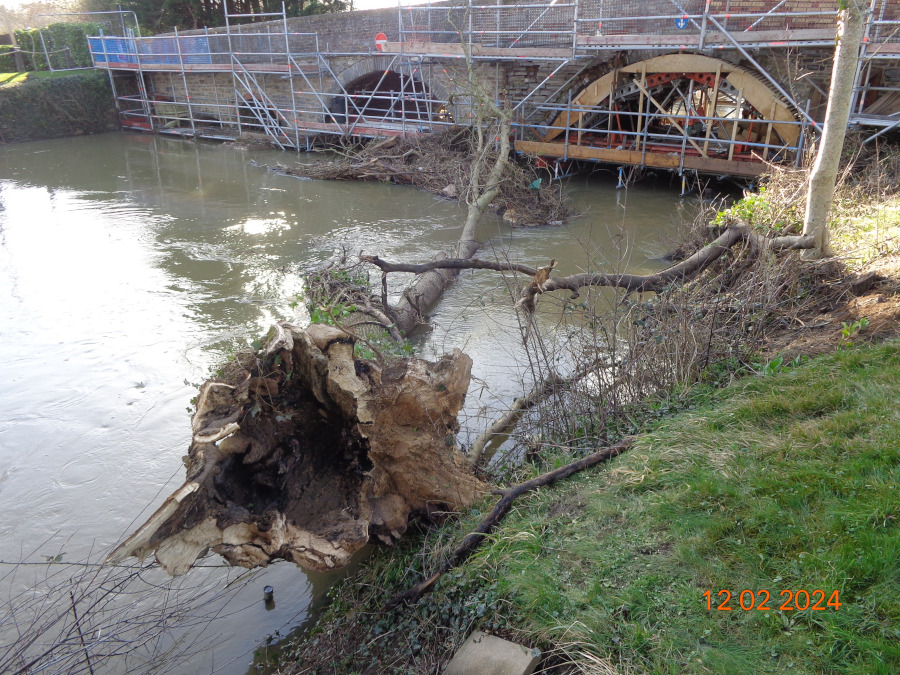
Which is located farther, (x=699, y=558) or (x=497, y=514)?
(x=497, y=514)

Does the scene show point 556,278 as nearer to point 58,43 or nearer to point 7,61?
point 58,43

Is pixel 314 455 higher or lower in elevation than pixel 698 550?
lower

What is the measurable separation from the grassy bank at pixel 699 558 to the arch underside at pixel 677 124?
8.00 metres

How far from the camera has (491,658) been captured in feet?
9.22

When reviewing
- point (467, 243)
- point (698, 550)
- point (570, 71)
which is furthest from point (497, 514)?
point (570, 71)

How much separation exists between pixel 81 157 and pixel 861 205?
1993 cm

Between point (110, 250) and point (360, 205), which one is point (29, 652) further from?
point (360, 205)

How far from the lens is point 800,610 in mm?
2529

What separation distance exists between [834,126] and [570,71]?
900 centimetres

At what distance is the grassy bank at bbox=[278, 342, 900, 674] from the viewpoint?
2.50 metres

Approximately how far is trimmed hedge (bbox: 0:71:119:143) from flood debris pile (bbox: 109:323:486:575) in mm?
22723

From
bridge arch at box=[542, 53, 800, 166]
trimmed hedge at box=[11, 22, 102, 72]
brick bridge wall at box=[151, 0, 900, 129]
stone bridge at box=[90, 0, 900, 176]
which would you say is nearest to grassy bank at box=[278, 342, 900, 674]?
stone bridge at box=[90, 0, 900, 176]

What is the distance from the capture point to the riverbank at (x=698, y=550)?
252 cm

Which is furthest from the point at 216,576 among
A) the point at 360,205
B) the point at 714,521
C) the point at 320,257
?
the point at 360,205
